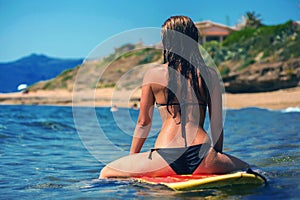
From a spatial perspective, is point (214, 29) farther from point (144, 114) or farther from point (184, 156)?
point (184, 156)

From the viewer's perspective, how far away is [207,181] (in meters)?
3.55

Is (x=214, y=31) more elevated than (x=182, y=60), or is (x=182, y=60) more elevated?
(x=214, y=31)

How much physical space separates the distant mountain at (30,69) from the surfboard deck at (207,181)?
32.9 meters

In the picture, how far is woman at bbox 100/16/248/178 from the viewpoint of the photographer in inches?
146

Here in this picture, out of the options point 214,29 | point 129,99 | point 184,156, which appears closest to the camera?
point 184,156

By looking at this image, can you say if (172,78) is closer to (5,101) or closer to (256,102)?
(256,102)

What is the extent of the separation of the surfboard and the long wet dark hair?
1.34 feet

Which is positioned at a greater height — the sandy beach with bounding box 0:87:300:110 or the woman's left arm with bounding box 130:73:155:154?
the sandy beach with bounding box 0:87:300:110

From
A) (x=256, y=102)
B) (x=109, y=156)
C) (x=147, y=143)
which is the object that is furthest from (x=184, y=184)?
A: (x=256, y=102)

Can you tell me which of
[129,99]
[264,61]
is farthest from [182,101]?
[264,61]

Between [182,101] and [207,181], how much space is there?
2.19 feet

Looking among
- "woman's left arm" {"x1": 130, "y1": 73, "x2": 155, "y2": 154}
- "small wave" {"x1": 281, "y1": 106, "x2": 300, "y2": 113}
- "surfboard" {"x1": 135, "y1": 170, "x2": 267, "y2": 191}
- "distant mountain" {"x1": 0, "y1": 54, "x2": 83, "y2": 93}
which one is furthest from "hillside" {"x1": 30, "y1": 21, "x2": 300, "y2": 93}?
"surfboard" {"x1": 135, "y1": 170, "x2": 267, "y2": 191}

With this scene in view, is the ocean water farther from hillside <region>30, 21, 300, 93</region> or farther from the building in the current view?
the building

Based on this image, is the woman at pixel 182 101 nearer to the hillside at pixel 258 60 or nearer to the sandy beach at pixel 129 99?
the sandy beach at pixel 129 99
